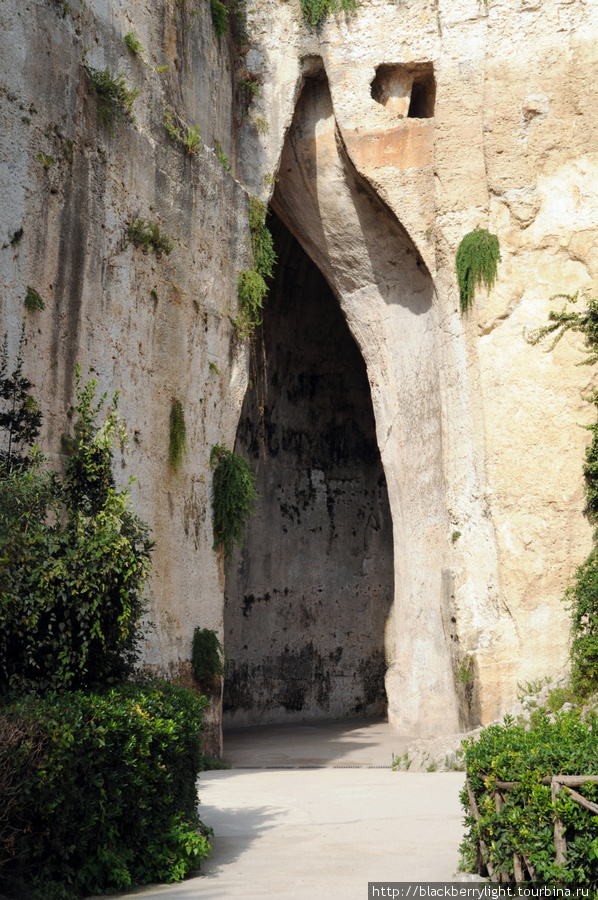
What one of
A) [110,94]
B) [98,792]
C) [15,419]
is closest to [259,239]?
[110,94]

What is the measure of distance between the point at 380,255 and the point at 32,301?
7.72m

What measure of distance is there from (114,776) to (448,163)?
1210 centimetres

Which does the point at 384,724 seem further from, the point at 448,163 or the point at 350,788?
the point at 448,163

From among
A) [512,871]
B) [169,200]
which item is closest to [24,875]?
[512,871]

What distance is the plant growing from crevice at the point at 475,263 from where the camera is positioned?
14.3 metres

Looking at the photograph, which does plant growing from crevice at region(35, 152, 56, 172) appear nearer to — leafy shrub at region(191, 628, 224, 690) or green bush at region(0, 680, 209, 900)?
leafy shrub at region(191, 628, 224, 690)

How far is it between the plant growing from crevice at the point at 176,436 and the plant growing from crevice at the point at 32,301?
10.3ft

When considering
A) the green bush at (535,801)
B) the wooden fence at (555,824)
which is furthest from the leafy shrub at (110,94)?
the wooden fence at (555,824)

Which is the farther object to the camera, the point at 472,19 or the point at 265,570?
the point at 265,570

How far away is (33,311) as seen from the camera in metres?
10.4

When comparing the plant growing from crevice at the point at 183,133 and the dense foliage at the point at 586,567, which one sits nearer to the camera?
the dense foliage at the point at 586,567

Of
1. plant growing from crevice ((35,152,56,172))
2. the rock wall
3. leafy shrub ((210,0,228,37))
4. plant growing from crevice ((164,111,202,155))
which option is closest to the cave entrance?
leafy shrub ((210,0,228,37))

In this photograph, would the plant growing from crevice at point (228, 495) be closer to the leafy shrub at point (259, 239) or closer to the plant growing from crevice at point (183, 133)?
the leafy shrub at point (259, 239)

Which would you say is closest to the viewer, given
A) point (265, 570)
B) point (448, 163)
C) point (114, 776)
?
point (114, 776)
